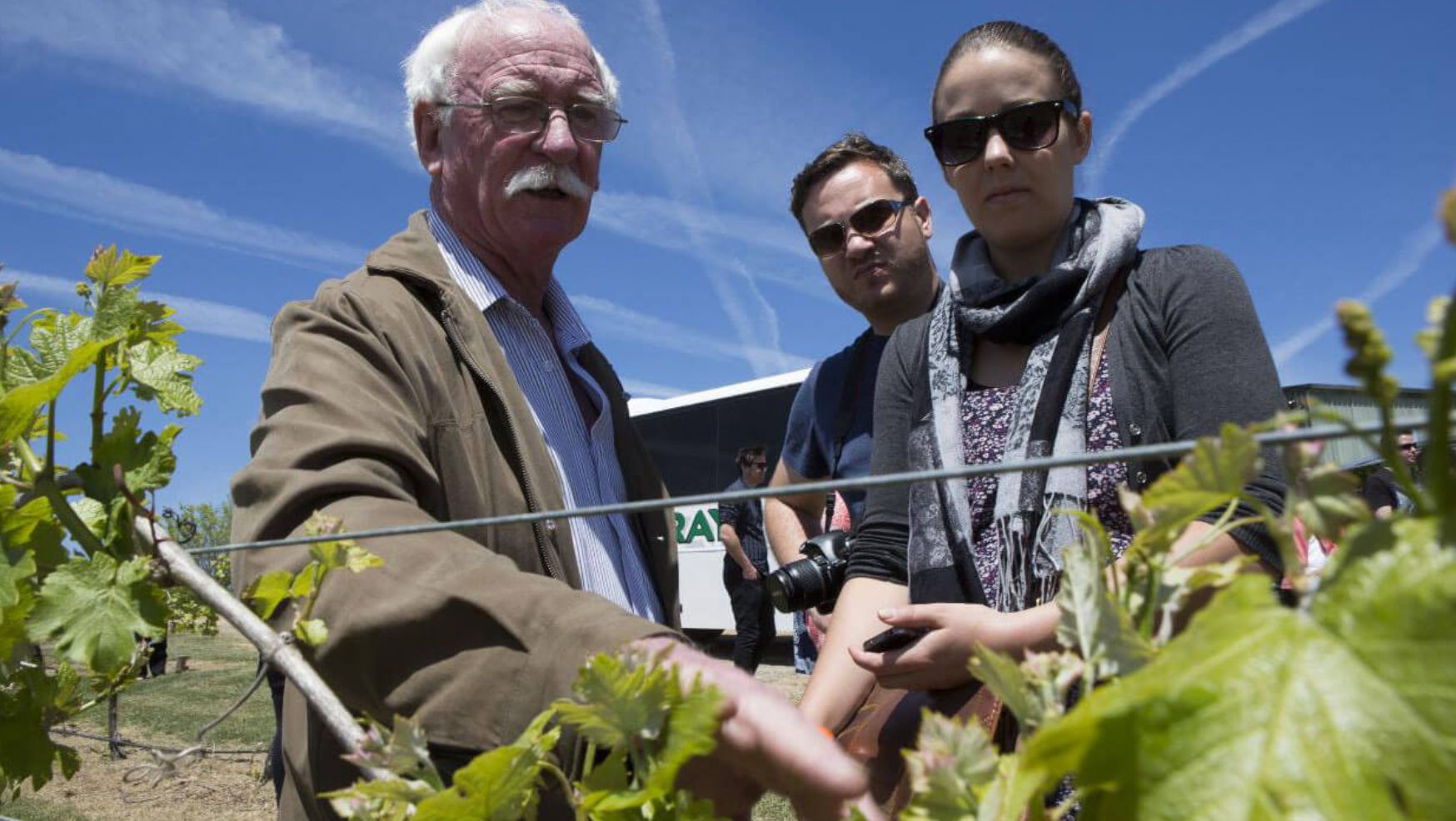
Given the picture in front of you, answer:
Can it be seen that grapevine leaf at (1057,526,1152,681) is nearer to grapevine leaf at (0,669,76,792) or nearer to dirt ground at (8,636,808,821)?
grapevine leaf at (0,669,76,792)

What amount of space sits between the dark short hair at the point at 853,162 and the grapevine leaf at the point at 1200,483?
2994mm

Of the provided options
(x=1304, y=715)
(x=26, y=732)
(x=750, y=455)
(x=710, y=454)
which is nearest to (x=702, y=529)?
(x=710, y=454)

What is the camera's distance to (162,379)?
1.29 metres

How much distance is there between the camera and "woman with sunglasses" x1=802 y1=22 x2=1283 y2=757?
5.26 ft

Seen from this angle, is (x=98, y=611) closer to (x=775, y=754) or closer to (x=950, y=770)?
(x=775, y=754)

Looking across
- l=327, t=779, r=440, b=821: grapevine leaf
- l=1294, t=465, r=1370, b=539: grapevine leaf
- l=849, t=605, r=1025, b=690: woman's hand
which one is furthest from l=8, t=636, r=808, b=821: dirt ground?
l=1294, t=465, r=1370, b=539: grapevine leaf

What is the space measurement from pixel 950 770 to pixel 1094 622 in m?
0.12

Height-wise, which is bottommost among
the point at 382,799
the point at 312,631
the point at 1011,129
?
the point at 382,799

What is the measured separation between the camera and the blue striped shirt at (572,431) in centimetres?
205

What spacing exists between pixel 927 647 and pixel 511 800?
80 centimetres

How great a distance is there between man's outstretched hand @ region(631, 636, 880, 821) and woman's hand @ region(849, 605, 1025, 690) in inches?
26.0

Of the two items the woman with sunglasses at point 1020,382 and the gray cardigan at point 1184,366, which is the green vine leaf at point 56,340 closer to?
the woman with sunglasses at point 1020,382

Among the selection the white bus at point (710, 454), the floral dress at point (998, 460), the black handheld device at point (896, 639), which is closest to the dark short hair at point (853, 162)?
the floral dress at point (998, 460)

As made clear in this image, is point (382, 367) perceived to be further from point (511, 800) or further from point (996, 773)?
point (996, 773)
